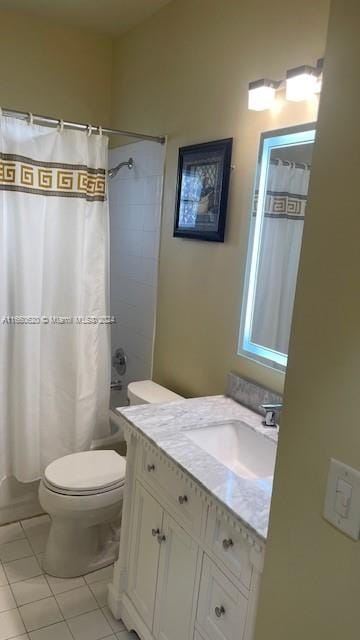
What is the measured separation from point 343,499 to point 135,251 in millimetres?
Result: 2205

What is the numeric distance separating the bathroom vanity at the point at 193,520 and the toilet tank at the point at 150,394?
298 millimetres

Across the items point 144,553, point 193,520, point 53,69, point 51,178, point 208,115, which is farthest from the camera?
point 53,69

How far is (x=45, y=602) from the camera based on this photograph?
78.9 inches

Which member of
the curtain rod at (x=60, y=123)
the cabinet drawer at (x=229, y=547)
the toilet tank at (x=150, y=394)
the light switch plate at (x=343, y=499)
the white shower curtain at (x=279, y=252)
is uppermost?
the curtain rod at (x=60, y=123)

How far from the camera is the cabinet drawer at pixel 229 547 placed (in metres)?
1.24

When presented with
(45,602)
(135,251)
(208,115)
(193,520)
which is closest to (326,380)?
(193,520)

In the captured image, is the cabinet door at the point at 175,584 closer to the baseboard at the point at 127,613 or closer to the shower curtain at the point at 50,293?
the baseboard at the point at 127,613

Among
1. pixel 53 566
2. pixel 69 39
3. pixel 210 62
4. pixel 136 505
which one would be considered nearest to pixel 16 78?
pixel 69 39

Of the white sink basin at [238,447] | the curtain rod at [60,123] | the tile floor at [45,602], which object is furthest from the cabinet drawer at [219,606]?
the curtain rod at [60,123]

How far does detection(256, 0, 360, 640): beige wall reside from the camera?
736mm

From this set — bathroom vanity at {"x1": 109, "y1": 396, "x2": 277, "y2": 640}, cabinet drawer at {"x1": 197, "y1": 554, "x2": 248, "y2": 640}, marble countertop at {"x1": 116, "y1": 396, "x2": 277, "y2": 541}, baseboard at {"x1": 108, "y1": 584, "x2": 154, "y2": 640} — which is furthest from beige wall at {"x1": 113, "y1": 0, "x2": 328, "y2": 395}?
baseboard at {"x1": 108, "y1": 584, "x2": 154, "y2": 640}

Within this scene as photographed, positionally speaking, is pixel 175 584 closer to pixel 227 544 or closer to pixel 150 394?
pixel 227 544

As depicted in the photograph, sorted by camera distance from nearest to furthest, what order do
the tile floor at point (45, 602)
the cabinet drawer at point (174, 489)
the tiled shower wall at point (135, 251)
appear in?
the cabinet drawer at point (174, 489) → the tile floor at point (45, 602) → the tiled shower wall at point (135, 251)

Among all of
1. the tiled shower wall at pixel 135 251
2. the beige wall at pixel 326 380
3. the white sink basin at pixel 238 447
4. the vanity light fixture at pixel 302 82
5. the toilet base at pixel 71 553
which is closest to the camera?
the beige wall at pixel 326 380
